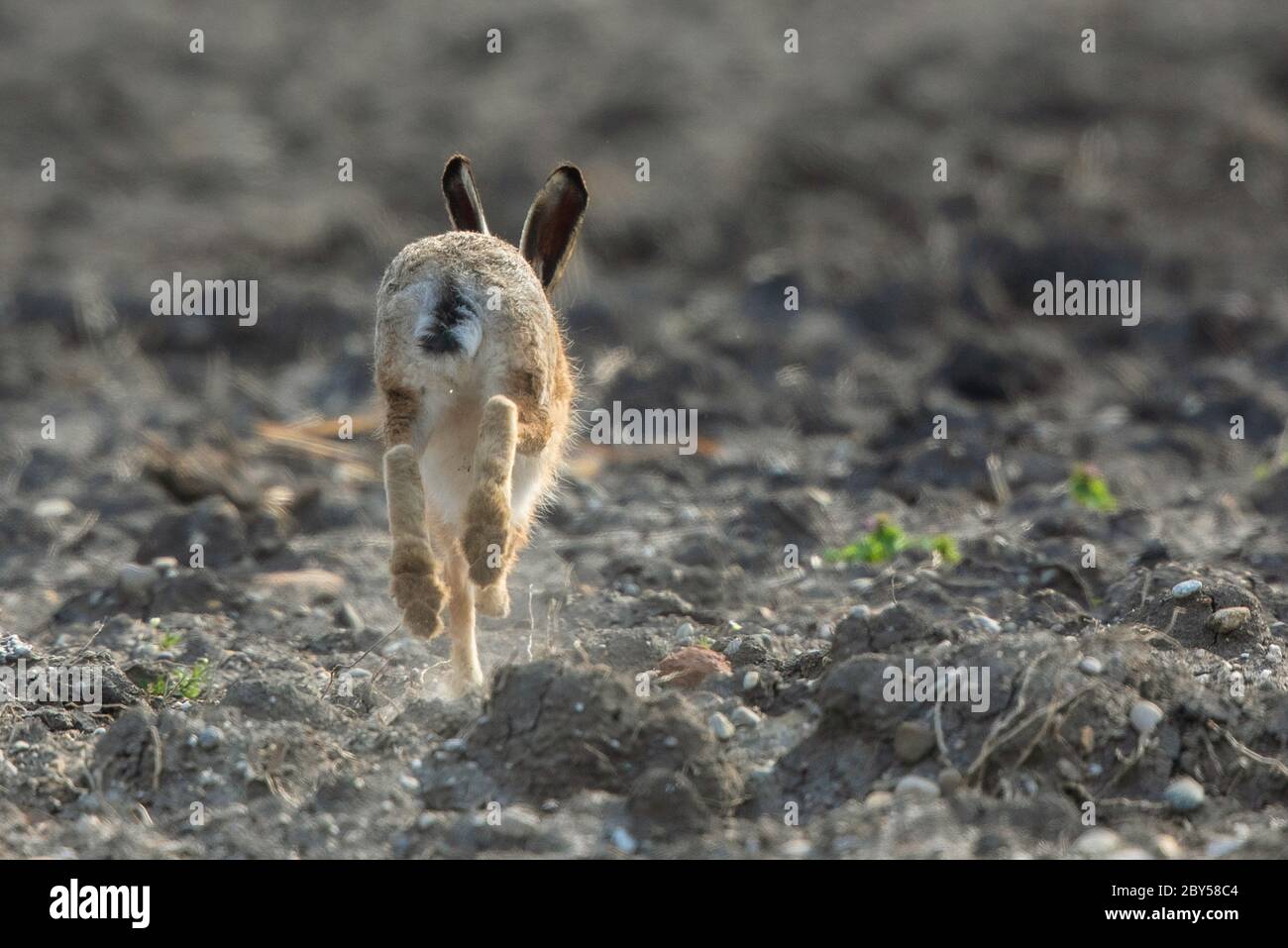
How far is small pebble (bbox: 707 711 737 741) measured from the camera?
5.72 metres

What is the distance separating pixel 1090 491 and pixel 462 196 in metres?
3.73

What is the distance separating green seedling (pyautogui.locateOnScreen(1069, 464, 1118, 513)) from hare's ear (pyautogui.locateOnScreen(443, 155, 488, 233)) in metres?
3.55

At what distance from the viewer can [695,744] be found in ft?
17.7

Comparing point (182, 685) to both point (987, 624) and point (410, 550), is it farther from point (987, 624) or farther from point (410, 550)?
point (987, 624)

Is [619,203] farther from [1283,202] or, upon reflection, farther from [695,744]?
[695,744]

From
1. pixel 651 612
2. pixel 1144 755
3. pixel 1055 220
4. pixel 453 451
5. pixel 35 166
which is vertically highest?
pixel 35 166

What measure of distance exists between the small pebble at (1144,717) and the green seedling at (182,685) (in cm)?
327

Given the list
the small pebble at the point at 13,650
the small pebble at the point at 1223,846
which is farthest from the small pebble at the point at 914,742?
the small pebble at the point at 13,650

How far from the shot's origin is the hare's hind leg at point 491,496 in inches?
226

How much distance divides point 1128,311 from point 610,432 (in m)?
4.49

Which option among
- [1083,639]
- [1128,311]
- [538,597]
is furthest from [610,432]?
[1083,639]

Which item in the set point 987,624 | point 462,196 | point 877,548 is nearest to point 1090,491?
point 877,548

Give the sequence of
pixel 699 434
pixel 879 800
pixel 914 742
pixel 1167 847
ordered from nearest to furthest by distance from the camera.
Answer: pixel 1167 847 → pixel 879 800 → pixel 914 742 → pixel 699 434

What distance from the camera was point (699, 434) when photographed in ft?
36.7
